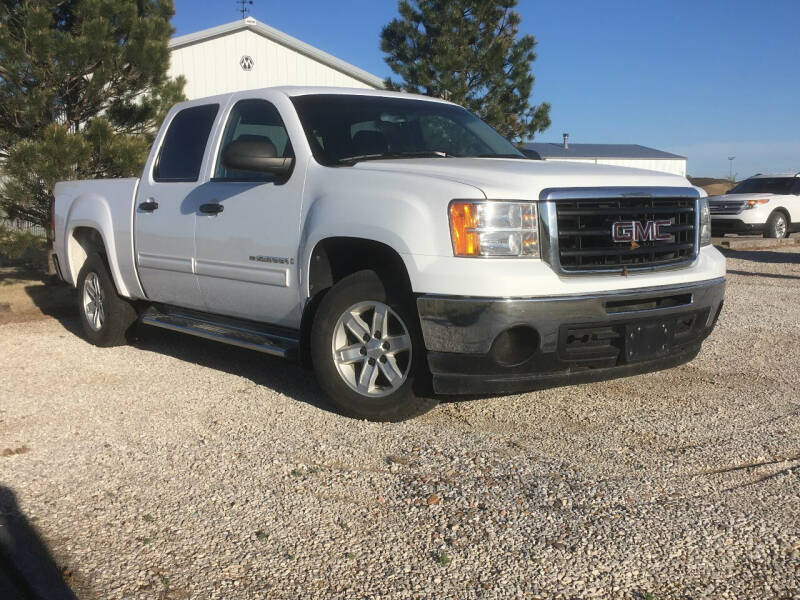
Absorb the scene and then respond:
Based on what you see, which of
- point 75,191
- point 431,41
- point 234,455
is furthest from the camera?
point 431,41

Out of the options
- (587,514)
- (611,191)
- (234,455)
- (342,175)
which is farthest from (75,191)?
(587,514)

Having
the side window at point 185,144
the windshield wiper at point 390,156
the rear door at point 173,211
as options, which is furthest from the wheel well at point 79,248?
the windshield wiper at point 390,156

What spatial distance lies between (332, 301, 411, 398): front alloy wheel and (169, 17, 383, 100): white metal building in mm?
19209

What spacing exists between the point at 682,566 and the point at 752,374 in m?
3.32

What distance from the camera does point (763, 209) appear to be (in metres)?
18.3

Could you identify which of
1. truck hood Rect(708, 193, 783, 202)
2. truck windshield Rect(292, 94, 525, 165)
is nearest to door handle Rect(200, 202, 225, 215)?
truck windshield Rect(292, 94, 525, 165)

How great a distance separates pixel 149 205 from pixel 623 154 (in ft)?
160

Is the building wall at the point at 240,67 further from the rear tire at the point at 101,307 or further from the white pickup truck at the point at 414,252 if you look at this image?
the white pickup truck at the point at 414,252

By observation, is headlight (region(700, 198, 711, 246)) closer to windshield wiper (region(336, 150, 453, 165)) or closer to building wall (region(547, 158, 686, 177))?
windshield wiper (region(336, 150, 453, 165))

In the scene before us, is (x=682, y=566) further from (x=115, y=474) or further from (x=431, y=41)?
(x=431, y=41)

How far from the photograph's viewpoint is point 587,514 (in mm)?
3457

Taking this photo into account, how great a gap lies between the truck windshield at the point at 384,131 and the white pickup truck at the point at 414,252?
15mm

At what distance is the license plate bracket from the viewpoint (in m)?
4.38

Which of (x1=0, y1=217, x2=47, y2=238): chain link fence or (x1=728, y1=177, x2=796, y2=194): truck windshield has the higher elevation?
(x1=0, y1=217, x2=47, y2=238): chain link fence
